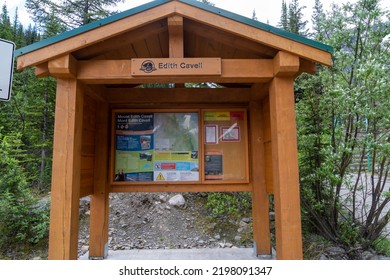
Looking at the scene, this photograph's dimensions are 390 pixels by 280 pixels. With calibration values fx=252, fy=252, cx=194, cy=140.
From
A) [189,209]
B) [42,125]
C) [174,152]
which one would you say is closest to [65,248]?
[174,152]

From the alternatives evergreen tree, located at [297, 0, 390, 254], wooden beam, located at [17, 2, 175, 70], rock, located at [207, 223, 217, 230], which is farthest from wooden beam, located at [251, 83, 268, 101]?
rock, located at [207, 223, 217, 230]

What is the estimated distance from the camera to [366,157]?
397cm

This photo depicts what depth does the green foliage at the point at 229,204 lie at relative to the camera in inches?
252

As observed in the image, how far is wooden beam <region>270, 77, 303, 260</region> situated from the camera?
7.52 feet

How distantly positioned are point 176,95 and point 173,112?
242mm

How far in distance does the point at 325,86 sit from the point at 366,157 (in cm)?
129

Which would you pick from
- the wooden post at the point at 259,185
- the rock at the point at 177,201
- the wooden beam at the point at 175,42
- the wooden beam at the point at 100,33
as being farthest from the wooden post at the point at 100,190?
the rock at the point at 177,201

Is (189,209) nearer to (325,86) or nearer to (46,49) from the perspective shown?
(325,86)

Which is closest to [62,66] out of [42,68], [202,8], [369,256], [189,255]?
[42,68]

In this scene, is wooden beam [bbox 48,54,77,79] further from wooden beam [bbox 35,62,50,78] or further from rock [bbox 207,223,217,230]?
rock [bbox 207,223,217,230]

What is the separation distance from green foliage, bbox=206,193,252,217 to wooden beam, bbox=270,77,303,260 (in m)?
4.03

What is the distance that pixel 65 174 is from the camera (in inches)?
93.6

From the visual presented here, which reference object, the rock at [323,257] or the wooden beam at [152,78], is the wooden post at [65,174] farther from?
the rock at [323,257]

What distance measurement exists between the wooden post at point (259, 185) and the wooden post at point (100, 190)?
79.2 inches
